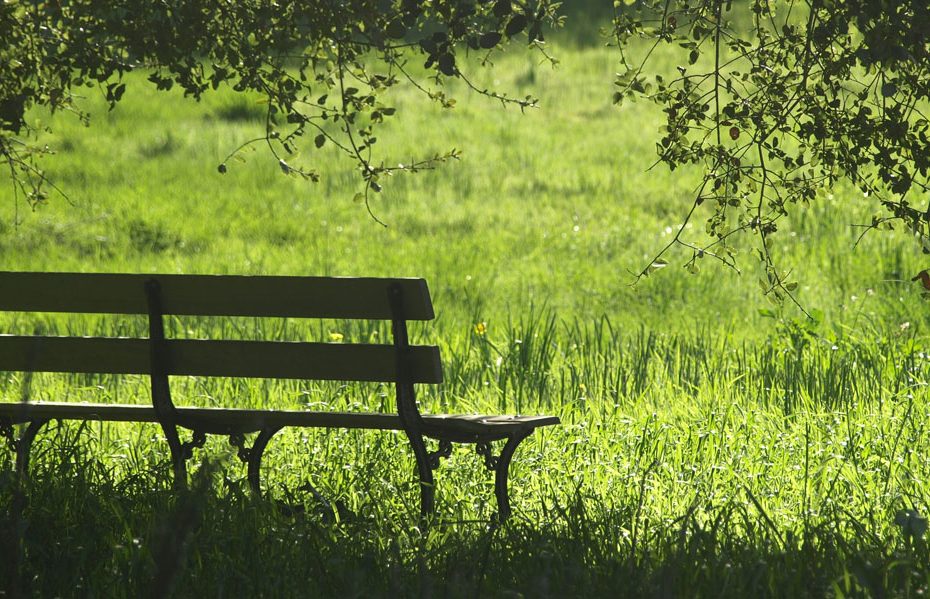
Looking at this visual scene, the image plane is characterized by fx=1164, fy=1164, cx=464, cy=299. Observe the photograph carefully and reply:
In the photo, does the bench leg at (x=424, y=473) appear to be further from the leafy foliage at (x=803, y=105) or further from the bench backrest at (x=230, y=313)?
the leafy foliage at (x=803, y=105)

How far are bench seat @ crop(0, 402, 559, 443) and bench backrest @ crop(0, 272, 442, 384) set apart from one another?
127mm

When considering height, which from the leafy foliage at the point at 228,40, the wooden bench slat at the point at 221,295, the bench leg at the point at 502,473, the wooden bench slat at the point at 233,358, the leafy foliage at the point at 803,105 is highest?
the leafy foliage at the point at 228,40

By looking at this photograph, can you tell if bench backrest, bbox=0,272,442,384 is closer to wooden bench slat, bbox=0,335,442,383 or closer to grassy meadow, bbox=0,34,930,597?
wooden bench slat, bbox=0,335,442,383

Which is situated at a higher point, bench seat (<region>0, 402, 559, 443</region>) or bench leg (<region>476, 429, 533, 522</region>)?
bench seat (<region>0, 402, 559, 443</region>)

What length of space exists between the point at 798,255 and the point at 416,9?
741 centimetres

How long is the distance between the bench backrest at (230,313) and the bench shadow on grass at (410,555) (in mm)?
445

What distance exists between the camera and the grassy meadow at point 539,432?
2.95 m

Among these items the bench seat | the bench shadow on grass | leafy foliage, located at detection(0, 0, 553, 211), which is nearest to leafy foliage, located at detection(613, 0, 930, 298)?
leafy foliage, located at detection(0, 0, 553, 211)

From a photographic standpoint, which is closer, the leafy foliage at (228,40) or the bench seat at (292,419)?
the bench seat at (292,419)

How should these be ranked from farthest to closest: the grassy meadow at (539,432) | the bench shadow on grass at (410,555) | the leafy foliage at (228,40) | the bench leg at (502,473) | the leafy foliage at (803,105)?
the leafy foliage at (228,40), the bench leg at (502,473), the leafy foliage at (803,105), the grassy meadow at (539,432), the bench shadow on grass at (410,555)

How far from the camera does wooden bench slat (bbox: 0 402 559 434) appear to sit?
355 centimetres

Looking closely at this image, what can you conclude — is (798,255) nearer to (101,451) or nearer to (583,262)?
(583,262)

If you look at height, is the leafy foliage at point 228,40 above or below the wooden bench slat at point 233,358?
above

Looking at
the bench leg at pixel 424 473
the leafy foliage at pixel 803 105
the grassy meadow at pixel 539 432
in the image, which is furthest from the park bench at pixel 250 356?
the leafy foliage at pixel 803 105
